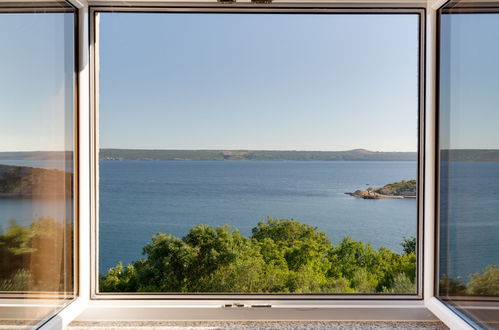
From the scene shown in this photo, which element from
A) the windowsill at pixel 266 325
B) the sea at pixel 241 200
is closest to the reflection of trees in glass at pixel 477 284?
the windowsill at pixel 266 325

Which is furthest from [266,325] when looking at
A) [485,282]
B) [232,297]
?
[485,282]

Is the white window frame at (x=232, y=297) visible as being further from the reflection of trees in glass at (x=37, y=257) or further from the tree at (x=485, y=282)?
the tree at (x=485, y=282)

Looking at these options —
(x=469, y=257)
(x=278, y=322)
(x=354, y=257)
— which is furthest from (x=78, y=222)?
(x=469, y=257)

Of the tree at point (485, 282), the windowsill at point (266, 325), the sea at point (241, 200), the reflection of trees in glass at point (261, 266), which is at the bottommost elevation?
the windowsill at point (266, 325)

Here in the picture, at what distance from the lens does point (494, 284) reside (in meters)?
1.42

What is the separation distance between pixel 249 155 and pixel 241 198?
0.31 m

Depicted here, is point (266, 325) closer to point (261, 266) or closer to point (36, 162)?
point (261, 266)

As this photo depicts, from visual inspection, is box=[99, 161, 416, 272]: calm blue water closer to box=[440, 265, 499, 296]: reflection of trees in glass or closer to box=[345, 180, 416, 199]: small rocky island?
box=[345, 180, 416, 199]: small rocky island

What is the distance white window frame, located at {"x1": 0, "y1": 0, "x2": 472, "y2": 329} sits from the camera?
71.6 inches

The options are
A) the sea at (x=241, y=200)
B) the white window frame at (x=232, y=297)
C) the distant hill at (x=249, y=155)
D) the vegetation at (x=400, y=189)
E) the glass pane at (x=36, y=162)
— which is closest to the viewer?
the glass pane at (x=36, y=162)

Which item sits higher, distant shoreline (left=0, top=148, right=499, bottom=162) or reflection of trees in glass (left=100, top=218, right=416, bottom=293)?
distant shoreline (left=0, top=148, right=499, bottom=162)

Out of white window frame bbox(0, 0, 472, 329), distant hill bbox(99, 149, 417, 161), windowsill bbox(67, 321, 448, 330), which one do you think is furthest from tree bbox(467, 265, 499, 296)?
distant hill bbox(99, 149, 417, 161)

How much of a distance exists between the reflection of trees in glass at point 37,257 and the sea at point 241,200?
314 mm

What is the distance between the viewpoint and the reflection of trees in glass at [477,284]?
1424 millimetres
